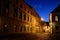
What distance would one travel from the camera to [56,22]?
4206cm

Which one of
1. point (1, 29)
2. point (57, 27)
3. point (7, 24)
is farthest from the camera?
point (57, 27)

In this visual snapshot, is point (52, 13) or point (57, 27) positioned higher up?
point (52, 13)

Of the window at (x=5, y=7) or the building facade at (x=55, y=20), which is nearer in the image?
the window at (x=5, y=7)

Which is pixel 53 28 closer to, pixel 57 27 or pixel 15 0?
pixel 57 27

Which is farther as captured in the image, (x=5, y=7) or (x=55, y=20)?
(x=55, y=20)

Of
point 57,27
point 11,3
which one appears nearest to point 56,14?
point 57,27

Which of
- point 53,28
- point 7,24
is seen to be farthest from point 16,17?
point 53,28

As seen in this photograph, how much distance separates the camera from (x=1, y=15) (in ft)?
74.6

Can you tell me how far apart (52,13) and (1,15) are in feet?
74.7

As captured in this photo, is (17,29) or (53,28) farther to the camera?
(53,28)

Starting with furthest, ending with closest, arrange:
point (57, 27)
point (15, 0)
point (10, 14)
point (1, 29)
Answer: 1. point (57, 27)
2. point (15, 0)
3. point (10, 14)
4. point (1, 29)

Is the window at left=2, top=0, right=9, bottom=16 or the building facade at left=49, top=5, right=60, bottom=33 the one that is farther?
the building facade at left=49, top=5, right=60, bottom=33

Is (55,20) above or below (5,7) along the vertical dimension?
below

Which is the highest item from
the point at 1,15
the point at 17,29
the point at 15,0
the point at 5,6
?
the point at 15,0
